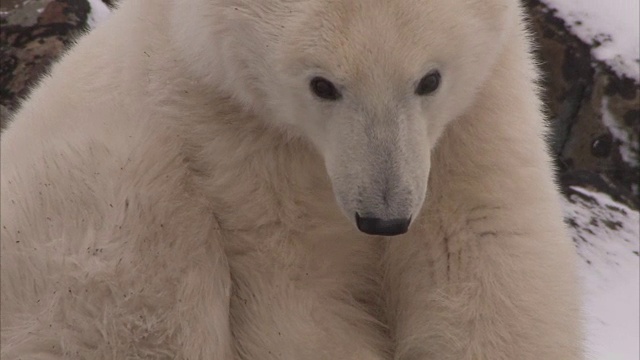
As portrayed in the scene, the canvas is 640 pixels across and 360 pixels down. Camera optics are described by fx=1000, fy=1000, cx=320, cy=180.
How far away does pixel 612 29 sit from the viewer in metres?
5.53

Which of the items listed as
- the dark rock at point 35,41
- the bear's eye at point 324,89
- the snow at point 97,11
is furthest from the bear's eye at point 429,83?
the snow at point 97,11

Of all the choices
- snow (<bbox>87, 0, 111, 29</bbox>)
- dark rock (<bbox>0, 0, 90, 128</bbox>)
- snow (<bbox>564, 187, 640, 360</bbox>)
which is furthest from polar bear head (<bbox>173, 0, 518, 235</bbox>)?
snow (<bbox>87, 0, 111, 29</bbox>)

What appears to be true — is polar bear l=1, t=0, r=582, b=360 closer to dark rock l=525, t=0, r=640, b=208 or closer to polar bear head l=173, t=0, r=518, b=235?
polar bear head l=173, t=0, r=518, b=235

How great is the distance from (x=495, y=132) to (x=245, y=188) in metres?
0.60

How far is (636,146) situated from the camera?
5305mm

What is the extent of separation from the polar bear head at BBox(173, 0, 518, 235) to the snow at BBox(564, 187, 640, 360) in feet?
6.47

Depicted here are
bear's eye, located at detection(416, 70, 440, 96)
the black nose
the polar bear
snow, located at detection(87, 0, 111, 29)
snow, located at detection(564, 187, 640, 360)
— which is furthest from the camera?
snow, located at detection(87, 0, 111, 29)

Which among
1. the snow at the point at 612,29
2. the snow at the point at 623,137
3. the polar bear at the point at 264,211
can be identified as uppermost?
the polar bear at the point at 264,211

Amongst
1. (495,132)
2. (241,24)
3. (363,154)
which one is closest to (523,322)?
(495,132)

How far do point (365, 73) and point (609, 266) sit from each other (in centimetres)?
282

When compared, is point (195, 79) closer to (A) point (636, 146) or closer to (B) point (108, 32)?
(B) point (108, 32)

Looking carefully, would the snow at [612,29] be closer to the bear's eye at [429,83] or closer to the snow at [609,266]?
the snow at [609,266]

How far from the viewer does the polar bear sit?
218cm

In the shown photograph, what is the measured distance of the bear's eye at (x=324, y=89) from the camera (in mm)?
2008
